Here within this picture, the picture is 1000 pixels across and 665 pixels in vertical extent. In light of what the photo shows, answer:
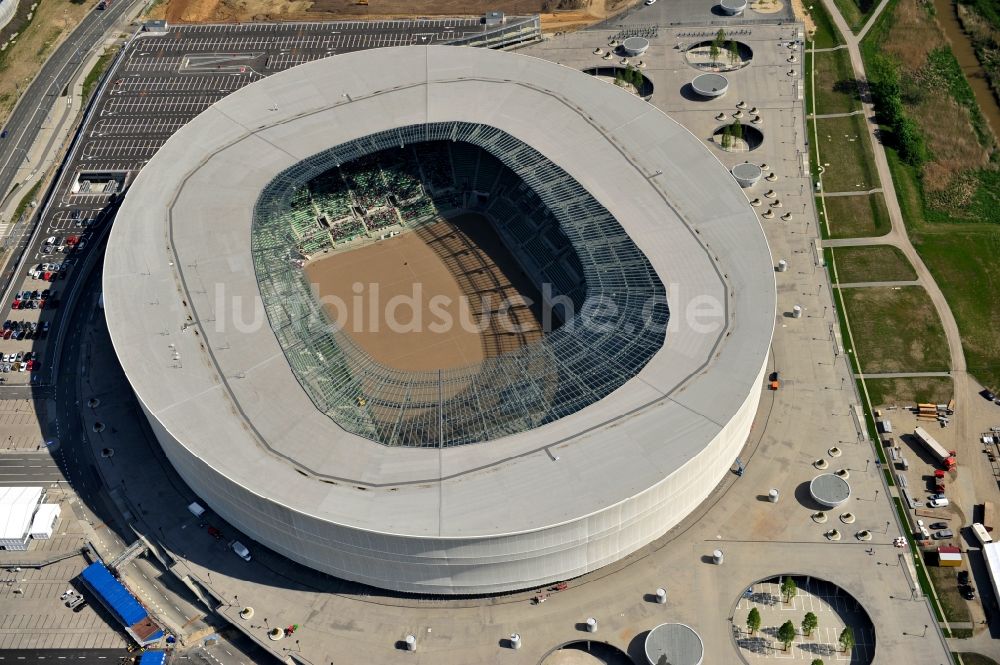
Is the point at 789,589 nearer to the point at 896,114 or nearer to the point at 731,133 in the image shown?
the point at 731,133

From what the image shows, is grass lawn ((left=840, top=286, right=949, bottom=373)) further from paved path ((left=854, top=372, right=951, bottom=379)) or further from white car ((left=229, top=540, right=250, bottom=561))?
white car ((left=229, top=540, right=250, bottom=561))

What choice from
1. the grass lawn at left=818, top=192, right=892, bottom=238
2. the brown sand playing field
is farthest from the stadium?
the grass lawn at left=818, top=192, right=892, bottom=238

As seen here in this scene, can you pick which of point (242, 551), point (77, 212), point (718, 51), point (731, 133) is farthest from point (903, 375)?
point (77, 212)

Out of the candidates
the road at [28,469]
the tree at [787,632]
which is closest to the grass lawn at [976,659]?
the tree at [787,632]

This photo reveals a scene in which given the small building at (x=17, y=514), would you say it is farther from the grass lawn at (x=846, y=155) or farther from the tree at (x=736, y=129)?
the grass lawn at (x=846, y=155)

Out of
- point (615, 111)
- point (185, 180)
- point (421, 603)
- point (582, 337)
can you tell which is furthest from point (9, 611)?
point (615, 111)

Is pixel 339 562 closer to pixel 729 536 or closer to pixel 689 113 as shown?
pixel 729 536
